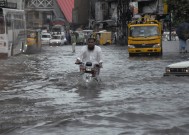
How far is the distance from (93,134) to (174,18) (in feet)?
91.4

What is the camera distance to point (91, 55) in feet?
54.4

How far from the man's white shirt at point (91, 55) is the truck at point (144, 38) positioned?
16.4 m

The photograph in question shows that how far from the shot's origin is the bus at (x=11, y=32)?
3174 centimetres

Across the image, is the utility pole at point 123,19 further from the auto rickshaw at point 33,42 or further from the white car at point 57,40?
the auto rickshaw at point 33,42

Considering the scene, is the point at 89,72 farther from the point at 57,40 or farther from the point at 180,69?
the point at 57,40

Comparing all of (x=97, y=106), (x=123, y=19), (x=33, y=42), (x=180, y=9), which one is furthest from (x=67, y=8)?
(x=97, y=106)

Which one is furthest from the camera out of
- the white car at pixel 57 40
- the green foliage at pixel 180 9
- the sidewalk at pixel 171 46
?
the white car at pixel 57 40

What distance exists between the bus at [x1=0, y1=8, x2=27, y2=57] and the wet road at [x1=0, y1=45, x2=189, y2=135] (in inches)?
487

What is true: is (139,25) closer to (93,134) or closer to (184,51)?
(184,51)

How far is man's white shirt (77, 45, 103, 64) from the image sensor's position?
16.5 meters

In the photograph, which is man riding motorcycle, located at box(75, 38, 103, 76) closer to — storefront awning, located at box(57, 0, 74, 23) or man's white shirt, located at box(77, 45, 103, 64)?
man's white shirt, located at box(77, 45, 103, 64)

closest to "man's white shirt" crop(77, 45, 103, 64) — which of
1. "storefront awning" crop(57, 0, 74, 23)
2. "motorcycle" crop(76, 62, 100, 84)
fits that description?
"motorcycle" crop(76, 62, 100, 84)

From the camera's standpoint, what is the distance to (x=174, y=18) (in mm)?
35969

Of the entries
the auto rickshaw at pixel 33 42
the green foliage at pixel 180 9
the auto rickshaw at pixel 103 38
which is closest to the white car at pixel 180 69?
the green foliage at pixel 180 9
